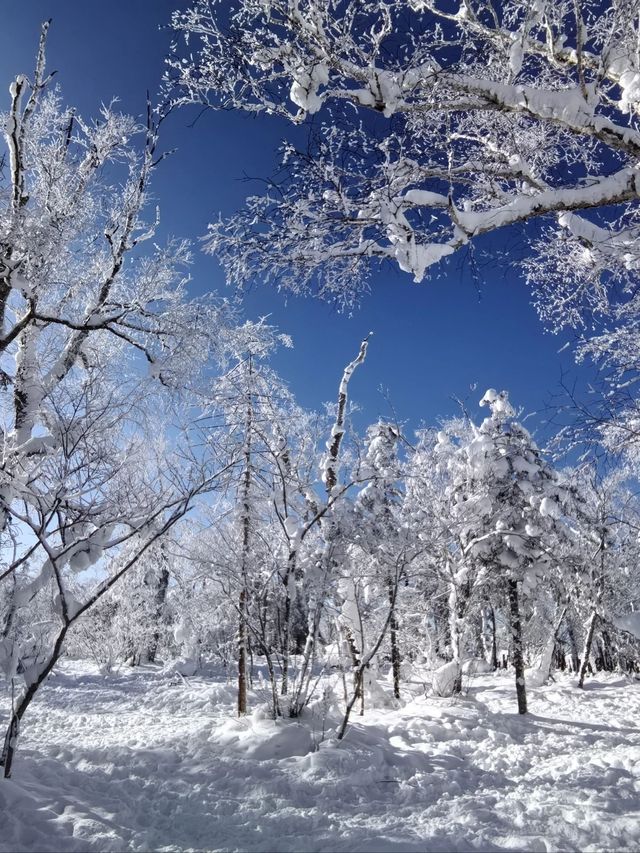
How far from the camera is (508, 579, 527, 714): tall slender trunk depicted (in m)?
14.4

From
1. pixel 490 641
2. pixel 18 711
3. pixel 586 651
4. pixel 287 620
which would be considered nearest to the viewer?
pixel 18 711

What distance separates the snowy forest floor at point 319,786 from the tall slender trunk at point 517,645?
8.90 ft

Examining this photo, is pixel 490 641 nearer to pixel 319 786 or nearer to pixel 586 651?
pixel 586 651

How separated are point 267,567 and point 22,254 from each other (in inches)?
275

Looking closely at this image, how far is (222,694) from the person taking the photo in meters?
17.5

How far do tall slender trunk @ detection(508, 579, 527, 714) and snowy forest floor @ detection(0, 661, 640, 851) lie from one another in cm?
271

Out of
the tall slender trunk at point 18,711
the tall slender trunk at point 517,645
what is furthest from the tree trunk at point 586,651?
the tall slender trunk at point 18,711

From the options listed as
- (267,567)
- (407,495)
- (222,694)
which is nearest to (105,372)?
(267,567)

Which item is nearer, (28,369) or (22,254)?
(22,254)

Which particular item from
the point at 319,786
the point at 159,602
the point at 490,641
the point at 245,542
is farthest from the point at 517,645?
the point at 490,641

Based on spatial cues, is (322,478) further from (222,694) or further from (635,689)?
(635,689)

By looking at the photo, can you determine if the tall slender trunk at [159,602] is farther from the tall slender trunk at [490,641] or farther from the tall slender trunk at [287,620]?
the tall slender trunk at [490,641]

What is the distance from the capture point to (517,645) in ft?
50.0

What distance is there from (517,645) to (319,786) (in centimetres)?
1134
